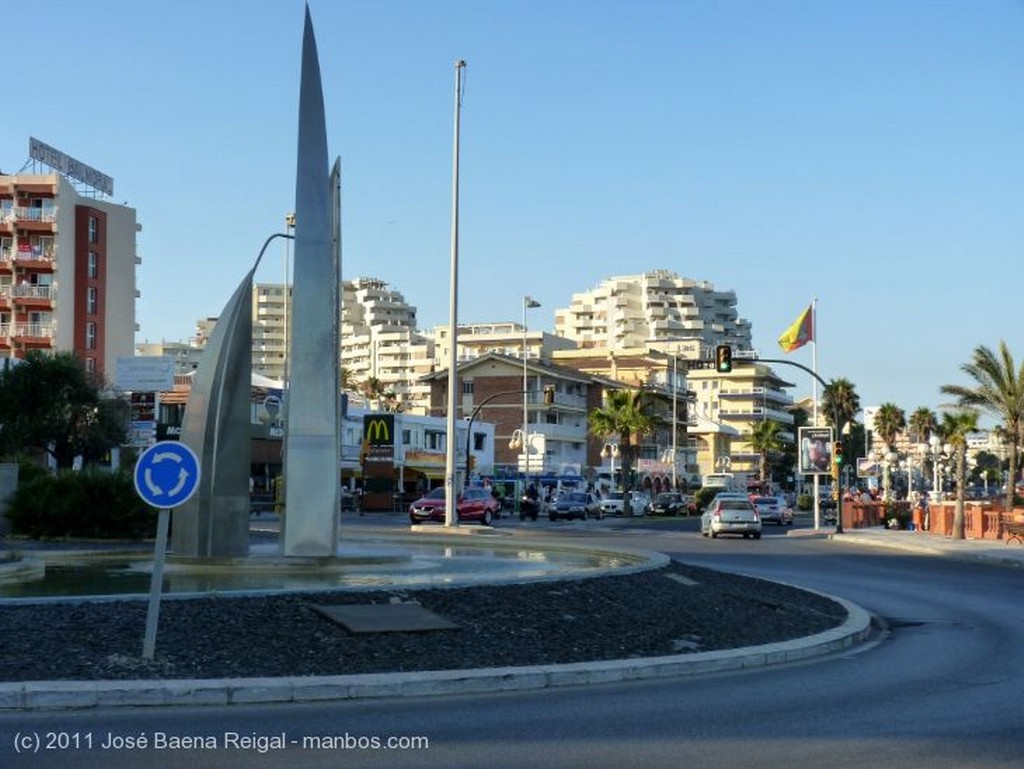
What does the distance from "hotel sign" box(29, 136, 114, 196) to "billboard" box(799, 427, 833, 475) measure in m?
54.9

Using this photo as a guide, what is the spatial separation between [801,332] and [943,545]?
18.7 meters

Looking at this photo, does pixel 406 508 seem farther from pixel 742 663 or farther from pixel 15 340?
pixel 742 663

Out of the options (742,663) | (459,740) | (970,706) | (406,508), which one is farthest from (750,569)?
(406,508)

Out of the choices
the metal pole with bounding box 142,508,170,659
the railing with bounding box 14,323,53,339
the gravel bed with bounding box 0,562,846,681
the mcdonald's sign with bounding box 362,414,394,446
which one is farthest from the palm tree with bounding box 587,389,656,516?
the metal pole with bounding box 142,508,170,659

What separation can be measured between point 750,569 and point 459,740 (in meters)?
20.0

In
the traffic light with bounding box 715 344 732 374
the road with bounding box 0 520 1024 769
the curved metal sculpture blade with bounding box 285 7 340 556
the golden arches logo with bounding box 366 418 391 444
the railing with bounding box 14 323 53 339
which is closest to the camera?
the road with bounding box 0 520 1024 769

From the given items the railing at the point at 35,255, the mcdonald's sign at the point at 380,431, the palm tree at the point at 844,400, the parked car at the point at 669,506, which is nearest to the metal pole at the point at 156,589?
the mcdonald's sign at the point at 380,431

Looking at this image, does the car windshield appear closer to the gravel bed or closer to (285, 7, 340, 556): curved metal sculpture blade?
(285, 7, 340, 556): curved metal sculpture blade

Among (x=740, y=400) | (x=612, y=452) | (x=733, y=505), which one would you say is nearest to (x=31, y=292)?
(x=612, y=452)

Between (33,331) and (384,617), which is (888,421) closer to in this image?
(33,331)

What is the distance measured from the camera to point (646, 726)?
9.46 meters

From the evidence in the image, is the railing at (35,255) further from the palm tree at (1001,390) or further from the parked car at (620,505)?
the palm tree at (1001,390)

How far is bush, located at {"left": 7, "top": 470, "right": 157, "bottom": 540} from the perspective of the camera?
90.4 feet

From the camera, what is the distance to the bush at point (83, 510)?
27.5 meters
